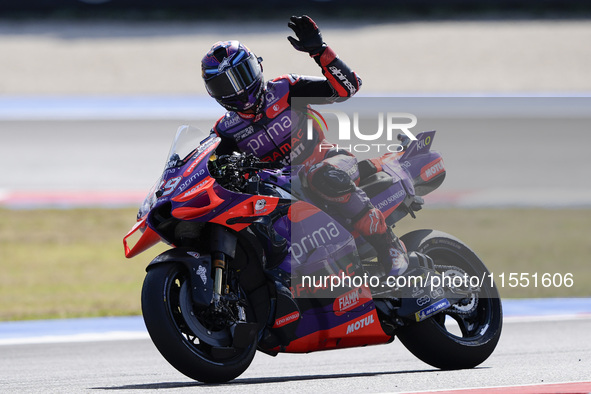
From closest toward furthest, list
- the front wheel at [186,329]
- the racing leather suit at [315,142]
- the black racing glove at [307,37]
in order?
the front wheel at [186,329]
the black racing glove at [307,37]
the racing leather suit at [315,142]

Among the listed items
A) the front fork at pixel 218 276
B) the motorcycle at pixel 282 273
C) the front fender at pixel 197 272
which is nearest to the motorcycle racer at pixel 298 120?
the motorcycle at pixel 282 273

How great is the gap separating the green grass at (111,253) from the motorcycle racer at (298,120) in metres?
3.45

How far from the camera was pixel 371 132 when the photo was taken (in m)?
5.92

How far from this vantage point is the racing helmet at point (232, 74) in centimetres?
475

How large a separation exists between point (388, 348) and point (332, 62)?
2.79 m

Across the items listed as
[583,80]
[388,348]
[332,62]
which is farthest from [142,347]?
[583,80]

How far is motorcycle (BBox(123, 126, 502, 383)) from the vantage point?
4.42 metres

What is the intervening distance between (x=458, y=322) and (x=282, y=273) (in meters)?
1.28

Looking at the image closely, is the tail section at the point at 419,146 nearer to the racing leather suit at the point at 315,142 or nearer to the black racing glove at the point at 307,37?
the racing leather suit at the point at 315,142

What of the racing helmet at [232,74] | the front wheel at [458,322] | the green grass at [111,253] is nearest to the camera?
the racing helmet at [232,74]

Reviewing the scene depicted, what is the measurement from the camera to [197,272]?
4.41 m

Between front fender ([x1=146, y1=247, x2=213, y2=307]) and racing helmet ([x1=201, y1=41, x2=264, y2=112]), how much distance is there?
90 centimetres

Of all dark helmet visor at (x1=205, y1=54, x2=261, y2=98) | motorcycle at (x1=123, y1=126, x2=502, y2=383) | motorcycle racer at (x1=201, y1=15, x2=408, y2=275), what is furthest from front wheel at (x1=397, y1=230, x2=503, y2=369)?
dark helmet visor at (x1=205, y1=54, x2=261, y2=98)

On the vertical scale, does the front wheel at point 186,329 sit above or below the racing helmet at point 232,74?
below
